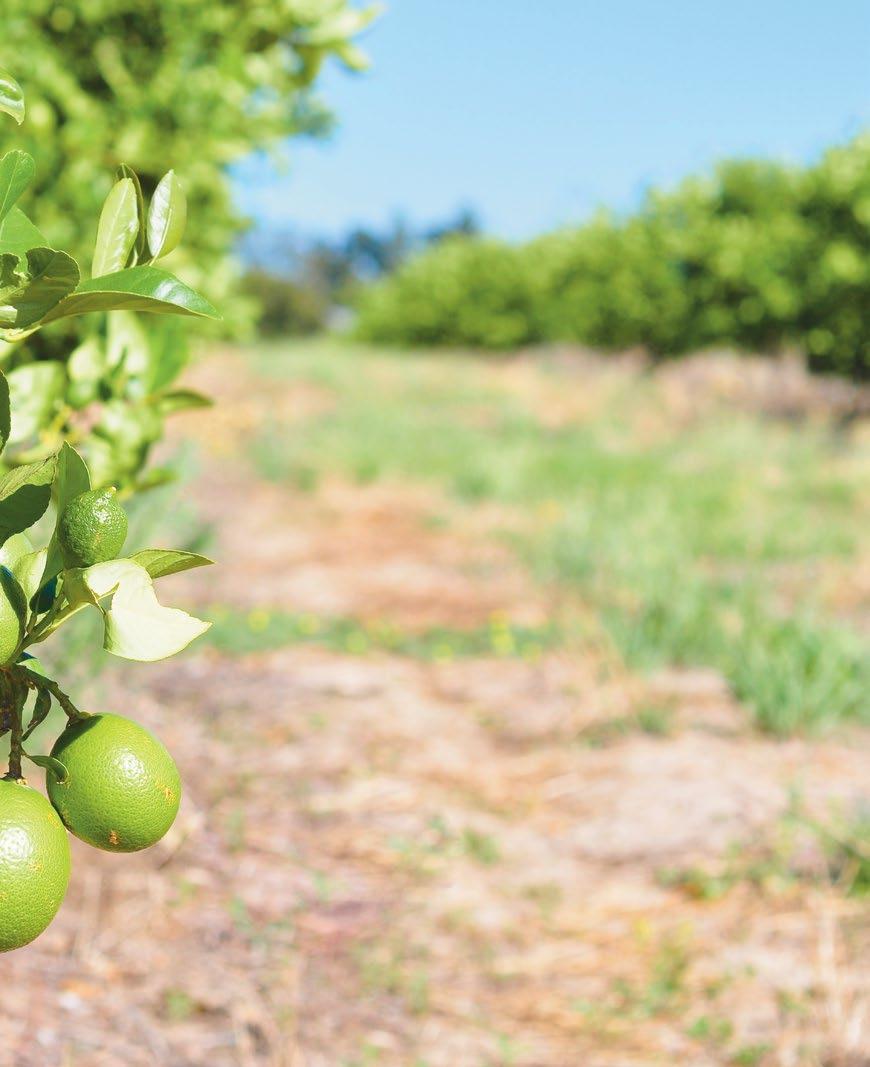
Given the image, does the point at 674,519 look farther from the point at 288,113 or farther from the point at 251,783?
the point at 251,783

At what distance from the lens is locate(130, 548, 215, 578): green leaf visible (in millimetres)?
737

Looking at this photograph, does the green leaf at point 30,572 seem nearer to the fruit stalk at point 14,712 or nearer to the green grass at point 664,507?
the fruit stalk at point 14,712

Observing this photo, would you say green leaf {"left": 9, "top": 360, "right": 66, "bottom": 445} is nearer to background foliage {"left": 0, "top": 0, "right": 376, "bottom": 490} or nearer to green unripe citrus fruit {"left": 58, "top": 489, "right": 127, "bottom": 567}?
background foliage {"left": 0, "top": 0, "right": 376, "bottom": 490}

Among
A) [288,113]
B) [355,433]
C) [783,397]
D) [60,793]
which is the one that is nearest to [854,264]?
[783,397]

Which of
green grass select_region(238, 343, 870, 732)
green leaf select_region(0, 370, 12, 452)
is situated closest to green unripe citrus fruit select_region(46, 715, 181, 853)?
green leaf select_region(0, 370, 12, 452)

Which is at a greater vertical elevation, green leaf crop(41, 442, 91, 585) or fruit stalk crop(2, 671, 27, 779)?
green leaf crop(41, 442, 91, 585)

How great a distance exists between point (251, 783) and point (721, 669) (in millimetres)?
1786

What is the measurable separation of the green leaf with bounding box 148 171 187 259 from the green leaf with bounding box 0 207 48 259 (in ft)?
0.32

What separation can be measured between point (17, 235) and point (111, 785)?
41cm

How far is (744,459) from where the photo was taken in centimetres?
830

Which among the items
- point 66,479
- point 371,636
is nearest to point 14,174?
point 66,479

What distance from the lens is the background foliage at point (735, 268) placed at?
11.9 m

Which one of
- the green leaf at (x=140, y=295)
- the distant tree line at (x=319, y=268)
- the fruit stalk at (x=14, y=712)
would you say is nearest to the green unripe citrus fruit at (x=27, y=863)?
the fruit stalk at (x=14, y=712)

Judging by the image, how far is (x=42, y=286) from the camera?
0.73 metres
